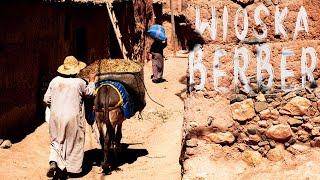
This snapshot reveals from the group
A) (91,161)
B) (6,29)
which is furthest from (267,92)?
(6,29)

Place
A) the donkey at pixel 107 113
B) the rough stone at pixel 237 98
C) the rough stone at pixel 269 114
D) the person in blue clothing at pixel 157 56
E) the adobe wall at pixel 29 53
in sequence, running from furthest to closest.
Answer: the person in blue clothing at pixel 157 56 → the adobe wall at pixel 29 53 → the donkey at pixel 107 113 → the rough stone at pixel 237 98 → the rough stone at pixel 269 114

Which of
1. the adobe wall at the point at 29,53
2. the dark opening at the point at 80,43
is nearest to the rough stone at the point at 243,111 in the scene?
the adobe wall at the point at 29,53

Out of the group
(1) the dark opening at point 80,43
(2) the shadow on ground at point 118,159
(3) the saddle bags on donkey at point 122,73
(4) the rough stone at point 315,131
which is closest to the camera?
(4) the rough stone at point 315,131

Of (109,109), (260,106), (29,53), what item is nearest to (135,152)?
(109,109)

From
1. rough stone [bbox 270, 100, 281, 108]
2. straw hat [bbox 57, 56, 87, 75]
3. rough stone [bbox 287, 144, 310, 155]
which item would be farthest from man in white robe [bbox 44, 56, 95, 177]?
rough stone [bbox 287, 144, 310, 155]

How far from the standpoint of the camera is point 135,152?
910cm

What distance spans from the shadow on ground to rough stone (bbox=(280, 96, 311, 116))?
349 centimetres

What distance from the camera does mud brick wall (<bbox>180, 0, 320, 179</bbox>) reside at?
17.6 feet

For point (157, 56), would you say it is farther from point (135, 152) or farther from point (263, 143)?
point (263, 143)

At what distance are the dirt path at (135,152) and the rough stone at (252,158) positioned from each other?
1.78 metres

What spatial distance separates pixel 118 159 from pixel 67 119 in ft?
5.94

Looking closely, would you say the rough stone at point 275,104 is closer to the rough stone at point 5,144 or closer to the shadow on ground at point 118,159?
the shadow on ground at point 118,159

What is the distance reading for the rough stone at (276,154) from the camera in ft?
17.7

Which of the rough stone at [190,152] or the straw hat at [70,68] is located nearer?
the rough stone at [190,152]
